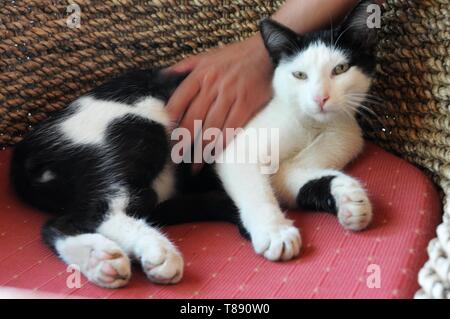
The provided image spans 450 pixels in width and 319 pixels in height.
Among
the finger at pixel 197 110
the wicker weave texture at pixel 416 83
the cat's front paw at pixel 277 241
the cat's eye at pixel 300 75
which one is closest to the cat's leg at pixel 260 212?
the cat's front paw at pixel 277 241

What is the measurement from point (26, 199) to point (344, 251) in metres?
0.62

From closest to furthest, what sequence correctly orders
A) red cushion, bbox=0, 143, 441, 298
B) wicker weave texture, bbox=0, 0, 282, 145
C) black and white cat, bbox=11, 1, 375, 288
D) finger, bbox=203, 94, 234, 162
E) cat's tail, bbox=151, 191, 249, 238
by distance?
red cushion, bbox=0, 143, 441, 298 < black and white cat, bbox=11, 1, 375, 288 < cat's tail, bbox=151, 191, 249, 238 < finger, bbox=203, 94, 234, 162 < wicker weave texture, bbox=0, 0, 282, 145

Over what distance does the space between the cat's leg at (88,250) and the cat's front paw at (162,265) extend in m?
0.03

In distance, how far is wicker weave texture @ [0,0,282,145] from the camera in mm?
1195

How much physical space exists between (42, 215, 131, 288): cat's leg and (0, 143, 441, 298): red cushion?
18mm

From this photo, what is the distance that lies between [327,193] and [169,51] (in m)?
0.58

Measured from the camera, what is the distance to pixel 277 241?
2.68 feet

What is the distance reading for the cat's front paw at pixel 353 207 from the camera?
33.8 inches

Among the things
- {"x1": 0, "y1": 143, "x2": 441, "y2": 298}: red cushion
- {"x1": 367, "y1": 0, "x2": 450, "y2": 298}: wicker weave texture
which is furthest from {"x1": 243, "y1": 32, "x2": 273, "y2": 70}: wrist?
{"x1": 0, "y1": 143, "x2": 441, "y2": 298}: red cushion

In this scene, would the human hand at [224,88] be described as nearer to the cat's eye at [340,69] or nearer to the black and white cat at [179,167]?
the black and white cat at [179,167]

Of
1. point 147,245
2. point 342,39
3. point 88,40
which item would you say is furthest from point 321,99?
point 88,40

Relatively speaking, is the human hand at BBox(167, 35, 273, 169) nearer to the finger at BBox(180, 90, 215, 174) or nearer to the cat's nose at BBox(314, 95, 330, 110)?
the finger at BBox(180, 90, 215, 174)
